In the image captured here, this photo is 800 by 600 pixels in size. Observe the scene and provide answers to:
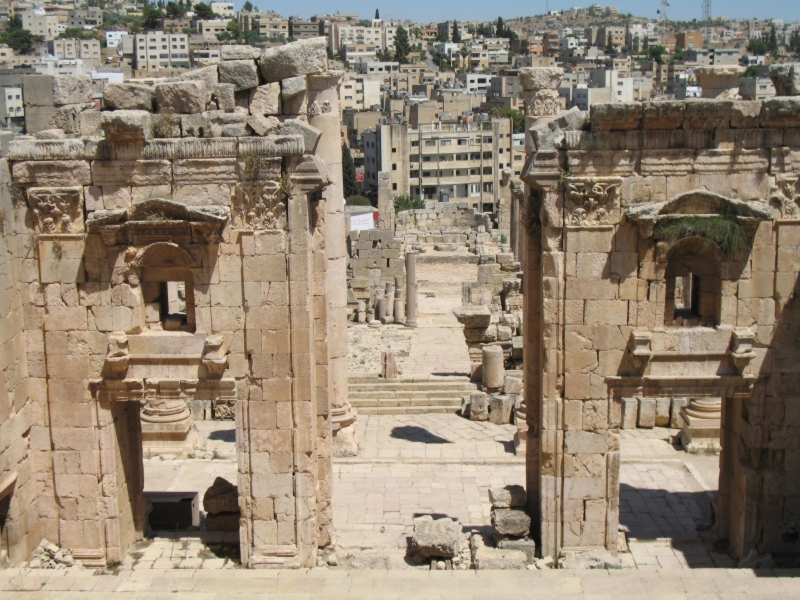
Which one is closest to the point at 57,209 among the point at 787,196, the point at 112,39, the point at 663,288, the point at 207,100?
the point at 207,100

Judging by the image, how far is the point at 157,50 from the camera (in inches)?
5187

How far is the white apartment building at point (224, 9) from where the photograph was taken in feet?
609

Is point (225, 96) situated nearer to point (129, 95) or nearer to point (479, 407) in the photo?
point (129, 95)

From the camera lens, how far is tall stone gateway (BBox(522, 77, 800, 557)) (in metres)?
11.8

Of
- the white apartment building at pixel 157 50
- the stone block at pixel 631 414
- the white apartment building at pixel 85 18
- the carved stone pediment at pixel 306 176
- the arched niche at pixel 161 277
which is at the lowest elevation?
the stone block at pixel 631 414

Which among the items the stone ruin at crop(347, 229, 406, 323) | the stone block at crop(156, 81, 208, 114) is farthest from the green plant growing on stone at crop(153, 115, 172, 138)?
the stone ruin at crop(347, 229, 406, 323)

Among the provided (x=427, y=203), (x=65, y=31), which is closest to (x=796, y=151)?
(x=427, y=203)

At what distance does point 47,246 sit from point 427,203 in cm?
5019

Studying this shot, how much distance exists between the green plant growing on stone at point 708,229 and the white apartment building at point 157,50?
123787mm

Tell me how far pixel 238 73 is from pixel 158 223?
2.28 m

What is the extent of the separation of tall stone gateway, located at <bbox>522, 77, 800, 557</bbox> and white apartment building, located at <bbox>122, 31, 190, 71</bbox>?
123 meters

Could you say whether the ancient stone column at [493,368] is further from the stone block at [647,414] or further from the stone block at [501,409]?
the stone block at [647,414]

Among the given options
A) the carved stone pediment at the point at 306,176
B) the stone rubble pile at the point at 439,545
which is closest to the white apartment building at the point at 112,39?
the carved stone pediment at the point at 306,176

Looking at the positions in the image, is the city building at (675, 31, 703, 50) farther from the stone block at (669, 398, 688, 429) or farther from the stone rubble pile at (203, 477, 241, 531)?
the stone rubble pile at (203, 477, 241, 531)
